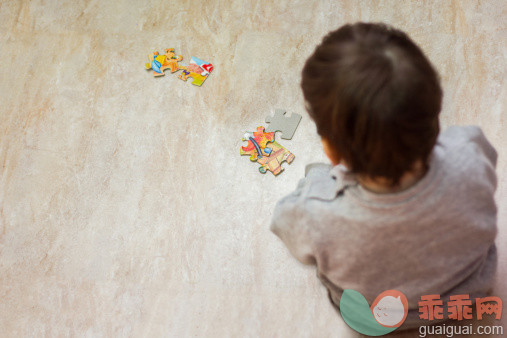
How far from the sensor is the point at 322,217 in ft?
2.69

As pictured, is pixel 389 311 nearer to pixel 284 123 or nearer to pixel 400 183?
pixel 400 183

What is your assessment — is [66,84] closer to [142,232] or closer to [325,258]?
[142,232]

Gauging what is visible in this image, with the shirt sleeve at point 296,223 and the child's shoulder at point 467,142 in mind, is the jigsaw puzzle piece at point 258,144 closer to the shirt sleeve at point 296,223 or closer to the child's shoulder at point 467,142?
the shirt sleeve at point 296,223

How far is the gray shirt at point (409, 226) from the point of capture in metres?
0.74

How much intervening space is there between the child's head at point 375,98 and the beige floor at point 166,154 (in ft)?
2.11

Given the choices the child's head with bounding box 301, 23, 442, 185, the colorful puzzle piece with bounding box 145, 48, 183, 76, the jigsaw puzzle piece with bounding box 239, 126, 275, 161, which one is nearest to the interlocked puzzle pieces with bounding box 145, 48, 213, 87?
the colorful puzzle piece with bounding box 145, 48, 183, 76

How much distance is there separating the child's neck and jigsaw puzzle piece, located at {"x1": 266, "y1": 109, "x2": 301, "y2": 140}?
660 mm

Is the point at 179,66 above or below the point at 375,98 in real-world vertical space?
above

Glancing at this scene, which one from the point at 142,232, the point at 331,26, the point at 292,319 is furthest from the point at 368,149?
the point at 331,26

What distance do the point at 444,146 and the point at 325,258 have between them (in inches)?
12.0

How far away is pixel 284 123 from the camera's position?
141 cm

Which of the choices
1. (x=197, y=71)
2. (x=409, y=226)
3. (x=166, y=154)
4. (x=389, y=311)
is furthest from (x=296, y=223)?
(x=197, y=71)

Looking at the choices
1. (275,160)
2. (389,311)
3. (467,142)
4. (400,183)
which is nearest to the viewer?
(400,183)

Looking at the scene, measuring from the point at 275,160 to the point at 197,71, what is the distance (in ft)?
1.39
